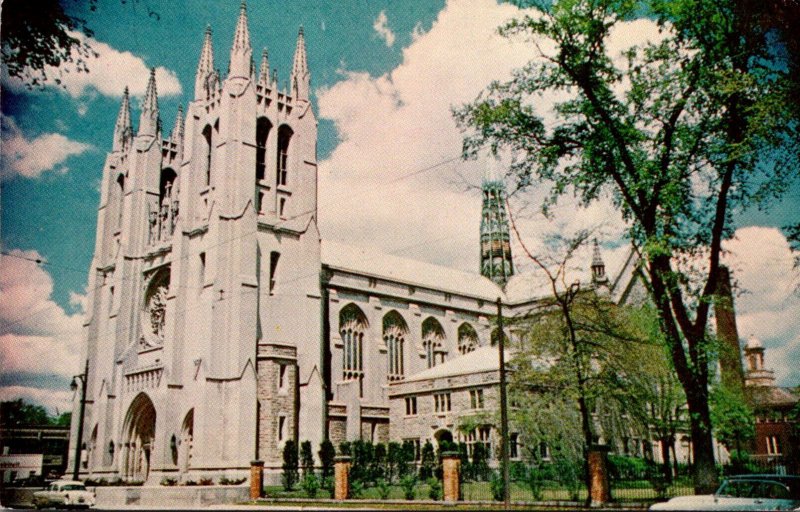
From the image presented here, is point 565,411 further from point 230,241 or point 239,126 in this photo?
point 239,126

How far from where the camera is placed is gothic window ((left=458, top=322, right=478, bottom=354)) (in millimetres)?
57562

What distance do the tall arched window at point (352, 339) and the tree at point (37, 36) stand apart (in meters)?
30.7

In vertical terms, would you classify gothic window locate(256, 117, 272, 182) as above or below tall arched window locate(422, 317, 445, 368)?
above

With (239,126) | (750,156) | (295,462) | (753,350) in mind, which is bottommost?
(295,462)

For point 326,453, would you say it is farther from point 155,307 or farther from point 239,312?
point 155,307

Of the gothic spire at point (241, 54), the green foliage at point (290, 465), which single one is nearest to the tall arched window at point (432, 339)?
Result: the green foliage at point (290, 465)

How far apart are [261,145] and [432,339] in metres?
20.2

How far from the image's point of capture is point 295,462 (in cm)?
3584

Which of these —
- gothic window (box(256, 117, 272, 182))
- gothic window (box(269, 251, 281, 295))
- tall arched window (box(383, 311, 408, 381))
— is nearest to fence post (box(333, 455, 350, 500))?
gothic window (box(269, 251, 281, 295))

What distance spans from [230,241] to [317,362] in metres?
8.31

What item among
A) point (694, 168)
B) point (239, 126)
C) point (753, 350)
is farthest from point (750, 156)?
point (239, 126)

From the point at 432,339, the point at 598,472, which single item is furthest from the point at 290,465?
the point at 432,339

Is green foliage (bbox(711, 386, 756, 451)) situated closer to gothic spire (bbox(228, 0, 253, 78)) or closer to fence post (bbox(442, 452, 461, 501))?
fence post (bbox(442, 452, 461, 501))

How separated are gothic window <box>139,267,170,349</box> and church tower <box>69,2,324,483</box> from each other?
90mm
